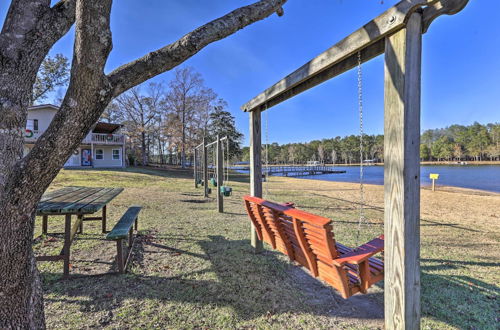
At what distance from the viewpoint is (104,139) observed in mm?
24781

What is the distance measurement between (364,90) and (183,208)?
21.3 ft

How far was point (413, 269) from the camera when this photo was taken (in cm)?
183

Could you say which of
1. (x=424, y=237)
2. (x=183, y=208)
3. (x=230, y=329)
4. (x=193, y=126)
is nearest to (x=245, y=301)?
(x=230, y=329)

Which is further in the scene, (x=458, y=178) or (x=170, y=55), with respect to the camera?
(x=458, y=178)

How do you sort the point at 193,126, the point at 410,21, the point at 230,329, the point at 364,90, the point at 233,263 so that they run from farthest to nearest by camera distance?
the point at 193,126
the point at 233,263
the point at 364,90
the point at 230,329
the point at 410,21

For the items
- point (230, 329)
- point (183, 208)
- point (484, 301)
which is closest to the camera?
point (230, 329)

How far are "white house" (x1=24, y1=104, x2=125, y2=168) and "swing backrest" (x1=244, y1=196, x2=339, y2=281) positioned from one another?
24999 mm

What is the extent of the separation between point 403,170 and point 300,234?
1017 mm

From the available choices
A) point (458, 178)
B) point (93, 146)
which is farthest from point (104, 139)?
point (458, 178)

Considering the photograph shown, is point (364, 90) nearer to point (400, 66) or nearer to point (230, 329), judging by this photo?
point (400, 66)

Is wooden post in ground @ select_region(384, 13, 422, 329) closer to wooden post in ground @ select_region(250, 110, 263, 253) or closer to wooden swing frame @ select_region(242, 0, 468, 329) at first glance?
wooden swing frame @ select_region(242, 0, 468, 329)

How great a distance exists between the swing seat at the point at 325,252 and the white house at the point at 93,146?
25.3m

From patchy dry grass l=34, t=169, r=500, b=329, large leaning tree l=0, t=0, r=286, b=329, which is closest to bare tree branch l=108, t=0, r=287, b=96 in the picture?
large leaning tree l=0, t=0, r=286, b=329

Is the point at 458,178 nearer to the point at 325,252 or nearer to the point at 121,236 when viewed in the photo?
the point at 325,252
